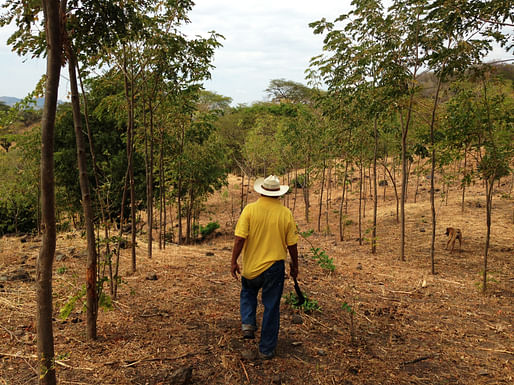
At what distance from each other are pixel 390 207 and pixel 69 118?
1297cm

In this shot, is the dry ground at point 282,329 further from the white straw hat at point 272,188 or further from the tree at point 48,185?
the white straw hat at point 272,188

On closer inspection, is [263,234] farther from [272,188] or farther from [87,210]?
[87,210]

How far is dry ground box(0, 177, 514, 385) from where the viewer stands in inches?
131

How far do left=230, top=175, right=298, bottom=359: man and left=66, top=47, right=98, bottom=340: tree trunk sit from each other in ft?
4.33

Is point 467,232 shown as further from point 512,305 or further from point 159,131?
point 159,131

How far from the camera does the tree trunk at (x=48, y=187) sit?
2375 millimetres

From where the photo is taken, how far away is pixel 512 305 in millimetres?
5875

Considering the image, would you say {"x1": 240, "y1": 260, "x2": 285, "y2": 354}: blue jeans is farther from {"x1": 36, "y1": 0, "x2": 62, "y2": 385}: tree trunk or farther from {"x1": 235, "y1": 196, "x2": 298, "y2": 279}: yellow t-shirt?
{"x1": 36, "y1": 0, "x2": 62, "y2": 385}: tree trunk

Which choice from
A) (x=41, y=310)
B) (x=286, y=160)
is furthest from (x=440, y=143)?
(x=286, y=160)

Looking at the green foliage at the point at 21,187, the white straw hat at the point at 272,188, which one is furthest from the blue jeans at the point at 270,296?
the green foliage at the point at 21,187

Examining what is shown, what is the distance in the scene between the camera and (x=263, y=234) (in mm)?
3670

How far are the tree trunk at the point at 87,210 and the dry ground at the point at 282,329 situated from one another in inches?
13.5

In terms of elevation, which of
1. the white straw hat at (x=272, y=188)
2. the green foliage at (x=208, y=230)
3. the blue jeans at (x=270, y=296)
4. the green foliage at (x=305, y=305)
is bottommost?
the green foliage at (x=208, y=230)

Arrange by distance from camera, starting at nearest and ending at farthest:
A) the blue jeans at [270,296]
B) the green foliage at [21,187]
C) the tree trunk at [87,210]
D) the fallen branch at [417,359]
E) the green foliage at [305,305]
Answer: the tree trunk at [87,210]
the blue jeans at [270,296]
the fallen branch at [417,359]
the green foliage at [305,305]
the green foliage at [21,187]
